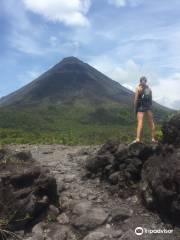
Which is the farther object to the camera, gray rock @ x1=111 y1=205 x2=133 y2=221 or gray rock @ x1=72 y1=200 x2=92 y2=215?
gray rock @ x1=72 y1=200 x2=92 y2=215

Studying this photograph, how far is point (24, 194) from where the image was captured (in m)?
13.4

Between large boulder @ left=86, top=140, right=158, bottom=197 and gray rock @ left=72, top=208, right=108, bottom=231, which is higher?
large boulder @ left=86, top=140, right=158, bottom=197

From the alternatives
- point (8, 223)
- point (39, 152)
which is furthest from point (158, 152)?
point (39, 152)

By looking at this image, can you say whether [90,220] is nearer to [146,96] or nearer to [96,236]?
[96,236]

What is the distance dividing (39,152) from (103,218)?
11502 mm

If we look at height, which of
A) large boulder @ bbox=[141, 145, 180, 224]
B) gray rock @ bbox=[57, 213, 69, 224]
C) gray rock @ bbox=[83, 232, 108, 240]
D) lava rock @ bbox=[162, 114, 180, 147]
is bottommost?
gray rock @ bbox=[83, 232, 108, 240]

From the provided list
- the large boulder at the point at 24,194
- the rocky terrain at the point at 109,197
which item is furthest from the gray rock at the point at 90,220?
the large boulder at the point at 24,194

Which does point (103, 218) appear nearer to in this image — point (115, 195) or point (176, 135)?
point (115, 195)

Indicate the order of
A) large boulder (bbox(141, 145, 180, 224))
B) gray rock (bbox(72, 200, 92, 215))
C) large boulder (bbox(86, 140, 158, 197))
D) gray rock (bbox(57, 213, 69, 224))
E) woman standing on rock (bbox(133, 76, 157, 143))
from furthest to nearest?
woman standing on rock (bbox(133, 76, 157, 143)) < large boulder (bbox(86, 140, 158, 197)) < gray rock (bbox(72, 200, 92, 215)) < gray rock (bbox(57, 213, 69, 224)) < large boulder (bbox(141, 145, 180, 224))

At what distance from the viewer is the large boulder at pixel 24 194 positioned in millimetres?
12656

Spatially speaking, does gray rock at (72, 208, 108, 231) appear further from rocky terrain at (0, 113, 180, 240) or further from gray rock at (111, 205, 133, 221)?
gray rock at (111, 205, 133, 221)

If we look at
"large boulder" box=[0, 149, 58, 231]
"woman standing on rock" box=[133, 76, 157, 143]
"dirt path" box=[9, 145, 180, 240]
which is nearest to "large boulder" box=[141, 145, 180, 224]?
"dirt path" box=[9, 145, 180, 240]

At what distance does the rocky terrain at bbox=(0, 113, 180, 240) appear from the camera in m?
12.0

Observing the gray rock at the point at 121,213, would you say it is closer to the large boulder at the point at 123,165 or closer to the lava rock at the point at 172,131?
the large boulder at the point at 123,165
